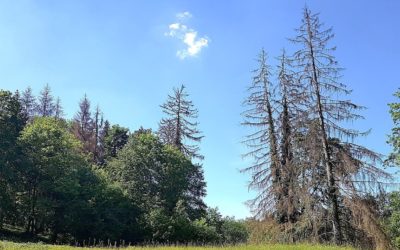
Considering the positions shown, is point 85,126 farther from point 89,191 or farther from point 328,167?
point 328,167

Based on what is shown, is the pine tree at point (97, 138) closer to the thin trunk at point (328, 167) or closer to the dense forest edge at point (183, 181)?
the dense forest edge at point (183, 181)

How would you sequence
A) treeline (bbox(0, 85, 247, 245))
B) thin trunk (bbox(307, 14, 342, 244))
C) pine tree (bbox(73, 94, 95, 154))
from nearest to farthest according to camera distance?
thin trunk (bbox(307, 14, 342, 244)), treeline (bbox(0, 85, 247, 245)), pine tree (bbox(73, 94, 95, 154))

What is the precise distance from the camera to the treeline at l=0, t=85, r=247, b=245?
42031 millimetres

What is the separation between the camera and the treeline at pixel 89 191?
42.0 meters

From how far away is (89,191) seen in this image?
43.9 m

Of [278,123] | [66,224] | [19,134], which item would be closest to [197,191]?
[66,224]

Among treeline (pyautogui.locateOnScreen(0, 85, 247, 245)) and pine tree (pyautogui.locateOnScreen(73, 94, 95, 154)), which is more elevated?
pine tree (pyautogui.locateOnScreen(73, 94, 95, 154))

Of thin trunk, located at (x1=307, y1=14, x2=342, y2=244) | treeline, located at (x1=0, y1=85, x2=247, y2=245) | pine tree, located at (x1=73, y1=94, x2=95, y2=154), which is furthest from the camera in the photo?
pine tree, located at (x1=73, y1=94, x2=95, y2=154)

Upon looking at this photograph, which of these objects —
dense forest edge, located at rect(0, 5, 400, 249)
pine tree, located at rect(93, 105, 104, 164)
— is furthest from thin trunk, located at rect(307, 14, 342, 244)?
pine tree, located at rect(93, 105, 104, 164)

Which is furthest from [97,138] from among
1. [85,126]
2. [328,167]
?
[328,167]

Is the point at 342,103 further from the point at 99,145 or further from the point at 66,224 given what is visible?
the point at 99,145

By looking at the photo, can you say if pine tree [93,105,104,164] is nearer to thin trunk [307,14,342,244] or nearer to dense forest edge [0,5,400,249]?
dense forest edge [0,5,400,249]

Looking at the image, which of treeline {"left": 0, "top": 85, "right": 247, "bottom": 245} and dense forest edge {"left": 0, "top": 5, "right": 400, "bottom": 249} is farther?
treeline {"left": 0, "top": 85, "right": 247, "bottom": 245}

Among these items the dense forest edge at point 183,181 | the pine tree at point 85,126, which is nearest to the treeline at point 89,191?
the dense forest edge at point 183,181
